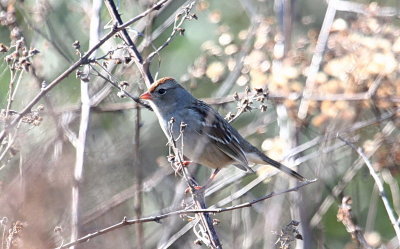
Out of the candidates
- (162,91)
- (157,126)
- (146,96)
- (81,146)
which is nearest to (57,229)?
(81,146)

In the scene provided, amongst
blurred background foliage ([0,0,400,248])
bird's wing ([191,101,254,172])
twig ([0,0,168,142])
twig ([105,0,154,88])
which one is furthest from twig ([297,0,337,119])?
twig ([0,0,168,142])

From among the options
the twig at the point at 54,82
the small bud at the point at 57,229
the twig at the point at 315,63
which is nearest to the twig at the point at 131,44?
the twig at the point at 54,82

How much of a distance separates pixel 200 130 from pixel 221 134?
218 mm

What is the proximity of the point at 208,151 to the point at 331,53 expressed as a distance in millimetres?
1181

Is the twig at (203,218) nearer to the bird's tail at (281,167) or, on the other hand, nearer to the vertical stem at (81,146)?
the vertical stem at (81,146)

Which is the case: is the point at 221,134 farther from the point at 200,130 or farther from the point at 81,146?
the point at 81,146

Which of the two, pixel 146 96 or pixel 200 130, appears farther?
pixel 200 130

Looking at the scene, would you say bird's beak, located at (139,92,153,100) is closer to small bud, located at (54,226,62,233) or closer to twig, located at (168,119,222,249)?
twig, located at (168,119,222,249)

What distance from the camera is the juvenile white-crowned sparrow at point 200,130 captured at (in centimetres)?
490

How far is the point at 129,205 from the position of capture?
558cm

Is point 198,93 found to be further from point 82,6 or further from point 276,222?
point 276,222

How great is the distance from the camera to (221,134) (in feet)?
17.1

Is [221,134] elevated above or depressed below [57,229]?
above

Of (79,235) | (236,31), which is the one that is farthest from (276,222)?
(236,31)
